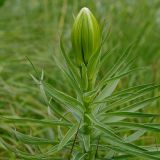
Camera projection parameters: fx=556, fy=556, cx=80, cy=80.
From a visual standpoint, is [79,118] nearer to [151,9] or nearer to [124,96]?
[124,96]

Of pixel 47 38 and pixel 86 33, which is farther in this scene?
pixel 47 38

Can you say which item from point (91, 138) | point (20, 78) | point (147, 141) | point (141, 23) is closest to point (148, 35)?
point (141, 23)

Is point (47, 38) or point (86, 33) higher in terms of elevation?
point (47, 38)

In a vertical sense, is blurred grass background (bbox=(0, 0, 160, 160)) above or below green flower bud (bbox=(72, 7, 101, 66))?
above

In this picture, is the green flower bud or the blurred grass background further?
the blurred grass background
